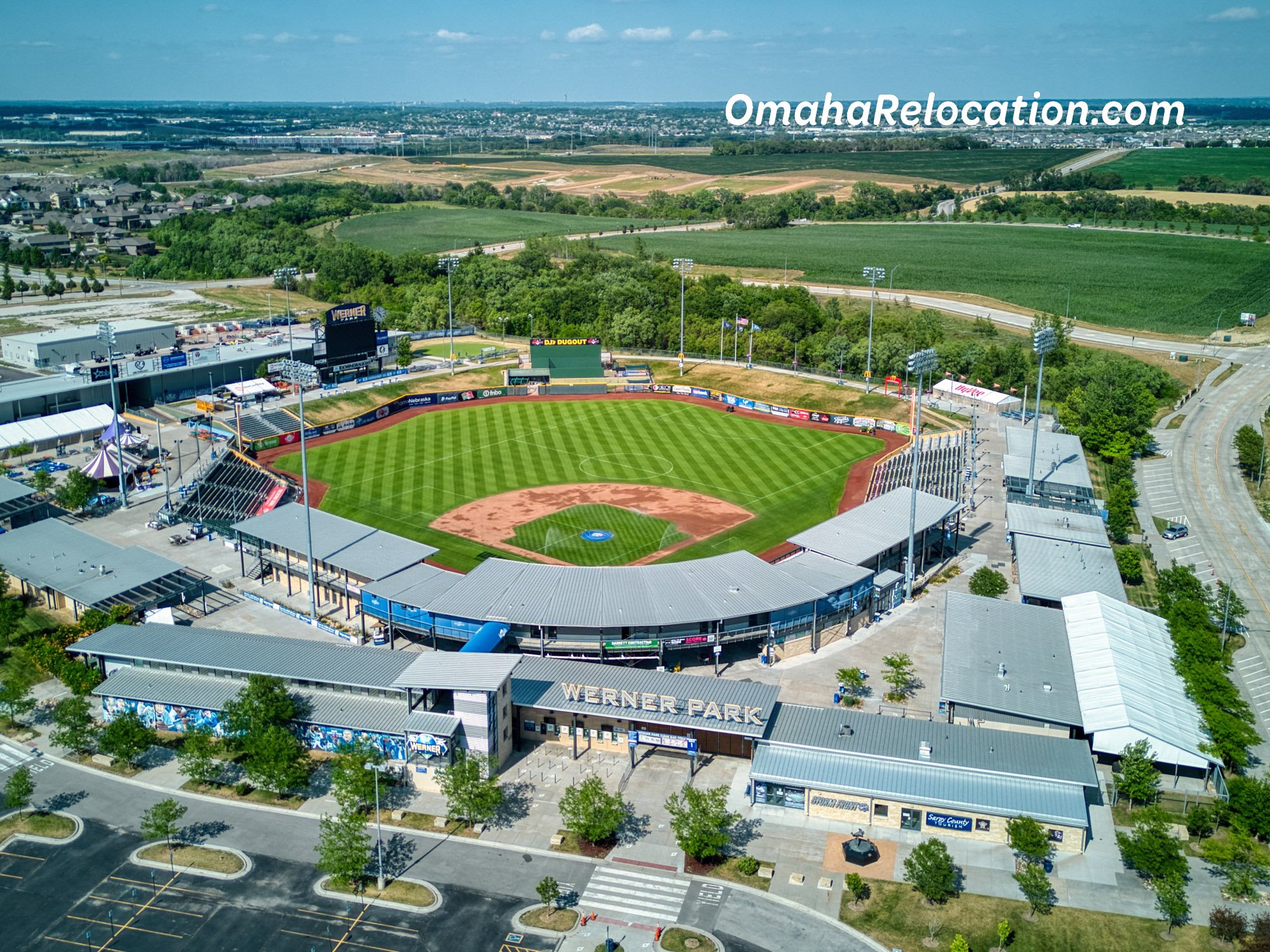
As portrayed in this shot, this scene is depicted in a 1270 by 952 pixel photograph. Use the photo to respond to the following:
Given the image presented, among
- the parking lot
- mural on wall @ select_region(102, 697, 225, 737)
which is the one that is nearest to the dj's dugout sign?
mural on wall @ select_region(102, 697, 225, 737)

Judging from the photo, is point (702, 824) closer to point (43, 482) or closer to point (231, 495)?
point (231, 495)

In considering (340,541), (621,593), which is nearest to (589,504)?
(340,541)

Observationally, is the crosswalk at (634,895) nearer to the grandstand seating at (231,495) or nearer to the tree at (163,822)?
the tree at (163,822)

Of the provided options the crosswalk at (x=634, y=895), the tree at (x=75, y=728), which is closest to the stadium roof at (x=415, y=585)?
the tree at (x=75, y=728)

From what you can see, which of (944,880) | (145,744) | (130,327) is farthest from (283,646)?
(130,327)

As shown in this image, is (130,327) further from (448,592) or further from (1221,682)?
(1221,682)
